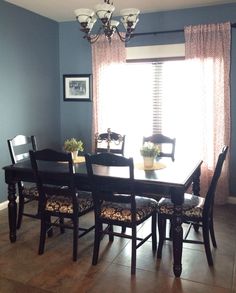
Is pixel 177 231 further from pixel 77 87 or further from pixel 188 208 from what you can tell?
pixel 77 87

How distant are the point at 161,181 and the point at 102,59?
104 inches

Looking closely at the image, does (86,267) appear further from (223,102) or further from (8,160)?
(223,102)

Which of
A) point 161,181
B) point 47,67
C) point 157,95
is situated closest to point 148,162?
point 161,181

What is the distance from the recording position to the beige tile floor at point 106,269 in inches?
90.0

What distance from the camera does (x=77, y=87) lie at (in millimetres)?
4828

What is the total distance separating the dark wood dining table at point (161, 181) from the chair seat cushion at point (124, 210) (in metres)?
0.11

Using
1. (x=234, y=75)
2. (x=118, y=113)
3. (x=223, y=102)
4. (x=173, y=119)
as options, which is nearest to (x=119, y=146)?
(x=118, y=113)

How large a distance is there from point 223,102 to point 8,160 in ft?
9.49

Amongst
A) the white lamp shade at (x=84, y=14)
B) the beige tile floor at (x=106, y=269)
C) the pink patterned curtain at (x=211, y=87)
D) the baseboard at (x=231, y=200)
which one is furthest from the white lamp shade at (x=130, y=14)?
the baseboard at (x=231, y=200)

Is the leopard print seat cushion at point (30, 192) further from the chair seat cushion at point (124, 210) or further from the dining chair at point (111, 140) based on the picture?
the dining chair at point (111, 140)

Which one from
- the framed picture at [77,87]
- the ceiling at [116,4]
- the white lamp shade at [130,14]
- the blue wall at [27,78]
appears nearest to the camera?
the white lamp shade at [130,14]

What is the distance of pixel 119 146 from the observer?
13.6ft

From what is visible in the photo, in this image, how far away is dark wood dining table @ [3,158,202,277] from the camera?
2.38 metres

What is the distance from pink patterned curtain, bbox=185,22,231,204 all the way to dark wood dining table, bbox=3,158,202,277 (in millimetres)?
998
